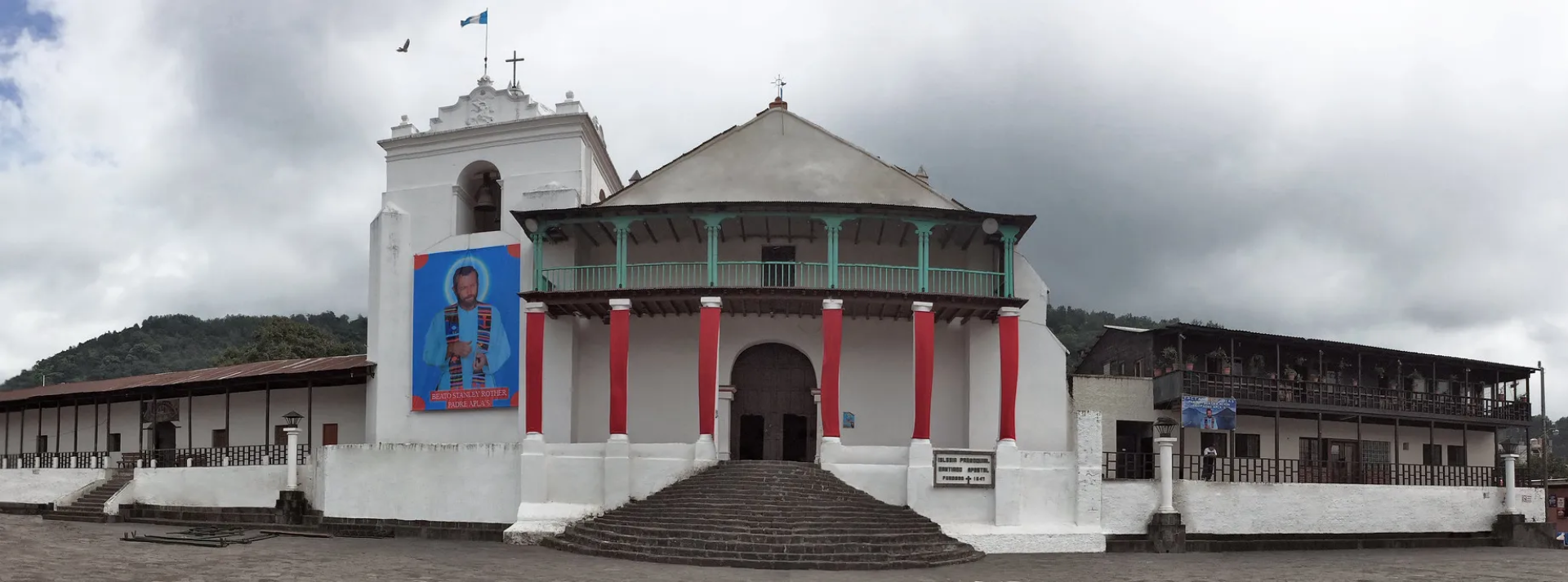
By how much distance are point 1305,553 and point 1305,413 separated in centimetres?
772

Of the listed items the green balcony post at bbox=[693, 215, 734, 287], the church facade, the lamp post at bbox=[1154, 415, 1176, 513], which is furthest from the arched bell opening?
the lamp post at bbox=[1154, 415, 1176, 513]

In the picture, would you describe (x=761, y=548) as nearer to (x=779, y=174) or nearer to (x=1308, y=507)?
(x=779, y=174)

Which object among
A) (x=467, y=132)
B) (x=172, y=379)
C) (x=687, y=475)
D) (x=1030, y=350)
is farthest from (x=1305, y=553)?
(x=172, y=379)

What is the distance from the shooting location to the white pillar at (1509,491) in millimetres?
28422

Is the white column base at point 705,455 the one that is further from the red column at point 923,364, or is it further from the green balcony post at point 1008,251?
the green balcony post at point 1008,251

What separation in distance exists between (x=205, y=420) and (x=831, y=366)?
64.7ft

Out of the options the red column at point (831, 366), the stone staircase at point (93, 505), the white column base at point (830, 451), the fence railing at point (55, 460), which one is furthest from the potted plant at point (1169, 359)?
the fence railing at point (55, 460)

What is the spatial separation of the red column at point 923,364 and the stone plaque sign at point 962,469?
2.60 ft

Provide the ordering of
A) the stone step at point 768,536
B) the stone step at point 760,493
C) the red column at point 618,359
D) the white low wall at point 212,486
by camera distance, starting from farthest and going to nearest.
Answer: the white low wall at point 212,486 < the red column at point 618,359 < the stone step at point 760,493 < the stone step at point 768,536

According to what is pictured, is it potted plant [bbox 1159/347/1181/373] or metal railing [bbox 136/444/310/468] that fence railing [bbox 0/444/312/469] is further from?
potted plant [bbox 1159/347/1181/373]

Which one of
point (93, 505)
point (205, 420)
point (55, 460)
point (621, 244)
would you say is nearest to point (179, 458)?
point (93, 505)

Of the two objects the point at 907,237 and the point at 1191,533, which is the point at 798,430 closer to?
the point at 907,237

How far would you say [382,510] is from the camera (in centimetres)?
2605

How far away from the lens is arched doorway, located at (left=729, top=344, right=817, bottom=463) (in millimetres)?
27656
